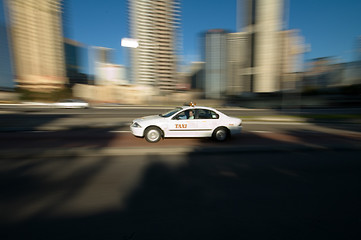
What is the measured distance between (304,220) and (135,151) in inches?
176

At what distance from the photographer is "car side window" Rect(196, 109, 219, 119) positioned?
7.07 metres

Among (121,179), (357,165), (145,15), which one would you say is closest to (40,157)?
(121,179)

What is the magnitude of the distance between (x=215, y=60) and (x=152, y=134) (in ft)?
443

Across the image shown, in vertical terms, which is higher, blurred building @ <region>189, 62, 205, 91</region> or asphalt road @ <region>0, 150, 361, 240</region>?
blurred building @ <region>189, 62, 205, 91</region>

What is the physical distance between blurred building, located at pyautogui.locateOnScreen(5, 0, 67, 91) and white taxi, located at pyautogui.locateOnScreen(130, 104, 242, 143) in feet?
307

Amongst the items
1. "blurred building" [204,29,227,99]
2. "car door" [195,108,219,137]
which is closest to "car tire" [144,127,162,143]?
"car door" [195,108,219,137]

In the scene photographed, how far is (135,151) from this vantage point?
5.69 meters

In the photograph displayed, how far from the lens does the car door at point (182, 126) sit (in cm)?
686

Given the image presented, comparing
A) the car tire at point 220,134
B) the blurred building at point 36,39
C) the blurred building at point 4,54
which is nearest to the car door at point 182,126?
the car tire at point 220,134

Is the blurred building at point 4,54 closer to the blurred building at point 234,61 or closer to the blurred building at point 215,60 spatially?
the blurred building at point 234,61

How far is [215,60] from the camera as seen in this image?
132 m

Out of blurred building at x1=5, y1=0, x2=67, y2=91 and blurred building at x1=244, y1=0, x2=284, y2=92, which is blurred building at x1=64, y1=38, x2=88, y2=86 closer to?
blurred building at x1=5, y1=0, x2=67, y2=91

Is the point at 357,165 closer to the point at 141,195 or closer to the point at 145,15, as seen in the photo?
the point at 141,195

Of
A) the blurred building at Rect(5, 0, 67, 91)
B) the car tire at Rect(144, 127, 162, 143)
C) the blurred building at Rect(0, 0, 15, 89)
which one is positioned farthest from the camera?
the blurred building at Rect(5, 0, 67, 91)
